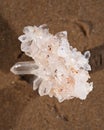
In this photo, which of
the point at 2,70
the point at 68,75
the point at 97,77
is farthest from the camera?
the point at 97,77

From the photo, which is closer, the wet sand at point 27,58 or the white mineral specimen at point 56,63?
the white mineral specimen at point 56,63

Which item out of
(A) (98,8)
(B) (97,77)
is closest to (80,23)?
(A) (98,8)

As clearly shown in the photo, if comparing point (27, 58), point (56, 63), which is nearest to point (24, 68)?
point (27, 58)

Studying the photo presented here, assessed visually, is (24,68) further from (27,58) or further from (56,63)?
(56,63)

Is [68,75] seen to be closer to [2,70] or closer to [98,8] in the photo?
[2,70]

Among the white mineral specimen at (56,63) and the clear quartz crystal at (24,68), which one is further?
the clear quartz crystal at (24,68)
